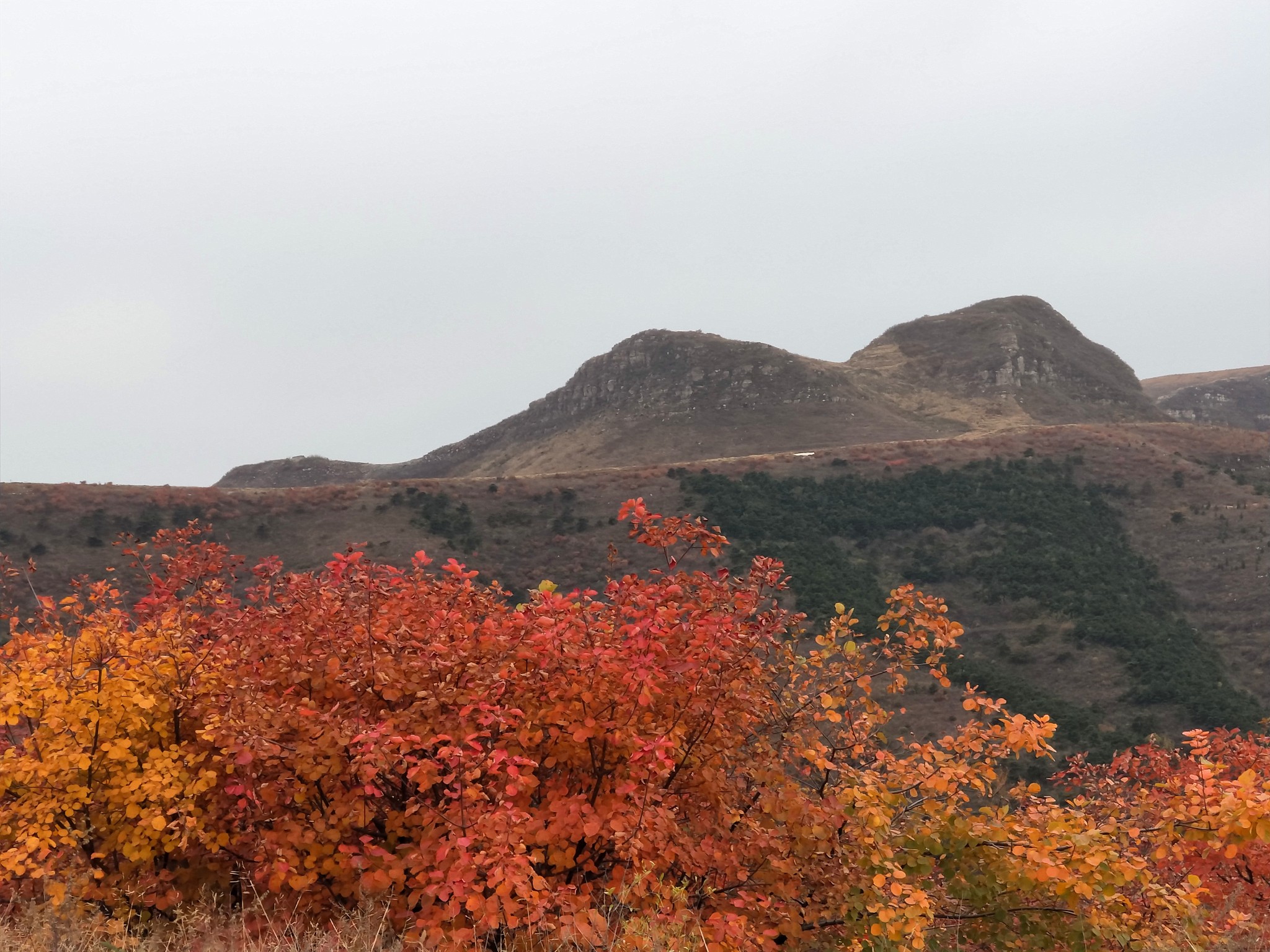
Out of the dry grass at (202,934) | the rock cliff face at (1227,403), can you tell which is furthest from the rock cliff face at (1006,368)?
the dry grass at (202,934)

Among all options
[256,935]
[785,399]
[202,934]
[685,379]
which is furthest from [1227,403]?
[202,934]

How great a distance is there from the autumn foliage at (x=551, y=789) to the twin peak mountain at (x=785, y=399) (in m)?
72.6

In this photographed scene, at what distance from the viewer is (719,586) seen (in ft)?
21.7

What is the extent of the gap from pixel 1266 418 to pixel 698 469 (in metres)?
114

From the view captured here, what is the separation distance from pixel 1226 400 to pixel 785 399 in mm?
84778

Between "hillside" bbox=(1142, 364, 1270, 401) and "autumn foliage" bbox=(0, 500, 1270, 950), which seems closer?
"autumn foliage" bbox=(0, 500, 1270, 950)

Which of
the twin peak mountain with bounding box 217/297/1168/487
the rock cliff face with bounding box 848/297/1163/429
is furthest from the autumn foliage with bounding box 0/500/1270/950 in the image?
the rock cliff face with bounding box 848/297/1163/429

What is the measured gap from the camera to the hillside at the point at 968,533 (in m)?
31.4

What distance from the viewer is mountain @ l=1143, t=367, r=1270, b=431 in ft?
393

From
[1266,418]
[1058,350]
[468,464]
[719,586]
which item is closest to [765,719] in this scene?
[719,586]

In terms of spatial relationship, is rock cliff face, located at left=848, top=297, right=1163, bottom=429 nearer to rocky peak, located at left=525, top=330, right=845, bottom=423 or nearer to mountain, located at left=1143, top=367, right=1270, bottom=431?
rocky peak, located at left=525, top=330, right=845, bottom=423

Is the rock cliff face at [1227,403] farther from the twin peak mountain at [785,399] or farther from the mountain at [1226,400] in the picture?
the twin peak mountain at [785,399]

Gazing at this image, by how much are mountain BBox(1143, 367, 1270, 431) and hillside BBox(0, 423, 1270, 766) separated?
78.4 metres

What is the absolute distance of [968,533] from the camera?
4453 centimetres
